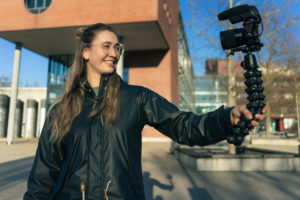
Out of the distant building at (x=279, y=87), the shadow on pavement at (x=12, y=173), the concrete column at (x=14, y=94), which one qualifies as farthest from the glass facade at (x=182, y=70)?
the shadow on pavement at (x=12, y=173)

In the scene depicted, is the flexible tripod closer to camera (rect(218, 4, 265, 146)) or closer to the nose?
camera (rect(218, 4, 265, 146))

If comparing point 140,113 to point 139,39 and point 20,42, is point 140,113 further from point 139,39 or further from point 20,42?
point 20,42

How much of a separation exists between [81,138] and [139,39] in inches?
664

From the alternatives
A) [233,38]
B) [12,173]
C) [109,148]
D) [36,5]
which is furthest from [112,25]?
[233,38]

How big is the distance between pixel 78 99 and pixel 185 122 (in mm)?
783

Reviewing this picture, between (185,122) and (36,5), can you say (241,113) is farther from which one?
(36,5)

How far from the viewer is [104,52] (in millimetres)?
1721

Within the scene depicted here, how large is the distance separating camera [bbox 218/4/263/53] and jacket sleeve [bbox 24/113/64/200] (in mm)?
1209

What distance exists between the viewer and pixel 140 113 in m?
1.61

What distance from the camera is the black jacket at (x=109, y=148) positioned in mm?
1396

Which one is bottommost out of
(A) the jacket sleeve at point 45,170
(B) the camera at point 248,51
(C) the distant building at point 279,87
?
(A) the jacket sleeve at point 45,170

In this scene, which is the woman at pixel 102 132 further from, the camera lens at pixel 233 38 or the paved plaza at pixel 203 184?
the paved plaza at pixel 203 184

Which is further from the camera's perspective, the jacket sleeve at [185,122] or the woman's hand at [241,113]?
the jacket sleeve at [185,122]

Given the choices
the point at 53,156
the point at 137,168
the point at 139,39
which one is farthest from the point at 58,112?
the point at 139,39
